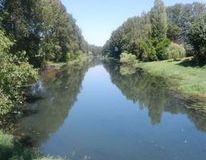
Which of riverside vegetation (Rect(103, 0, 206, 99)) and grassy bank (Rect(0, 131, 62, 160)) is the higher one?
grassy bank (Rect(0, 131, 62, 160))

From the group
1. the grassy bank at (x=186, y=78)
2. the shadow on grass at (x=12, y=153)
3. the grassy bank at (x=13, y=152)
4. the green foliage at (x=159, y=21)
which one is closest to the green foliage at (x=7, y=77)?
the grassy bank at (x=13, y=152)

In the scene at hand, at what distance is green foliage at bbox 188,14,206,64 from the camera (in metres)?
57.7

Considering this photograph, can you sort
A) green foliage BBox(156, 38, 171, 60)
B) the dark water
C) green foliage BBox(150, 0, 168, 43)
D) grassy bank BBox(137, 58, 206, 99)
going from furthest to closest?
green foliage BBox(150, 0, 168, 43), green foliage BBox(156, 38, 171, 60), grassy bank BBox(137, 58, 206, 99), the dark water

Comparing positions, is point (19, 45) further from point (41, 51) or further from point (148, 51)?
point (148, 51)

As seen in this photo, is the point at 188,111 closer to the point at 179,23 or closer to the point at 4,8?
the point at 4,8

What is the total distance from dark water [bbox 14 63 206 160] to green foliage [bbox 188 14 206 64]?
18814mm

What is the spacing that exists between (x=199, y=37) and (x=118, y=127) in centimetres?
3508

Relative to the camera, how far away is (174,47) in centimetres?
8675

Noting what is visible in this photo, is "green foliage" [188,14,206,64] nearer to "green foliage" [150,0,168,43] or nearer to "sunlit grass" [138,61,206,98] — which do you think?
"sunlit grass" [138,61,206,98]

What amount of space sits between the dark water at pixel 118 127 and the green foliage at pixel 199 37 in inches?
741

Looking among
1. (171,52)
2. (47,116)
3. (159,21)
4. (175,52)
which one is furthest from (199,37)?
(159,21)

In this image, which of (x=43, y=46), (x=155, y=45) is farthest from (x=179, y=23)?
(x=43, y=46)

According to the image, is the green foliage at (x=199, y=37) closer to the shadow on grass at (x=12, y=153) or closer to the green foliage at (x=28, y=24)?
the green foliage at (x=28, y=24)

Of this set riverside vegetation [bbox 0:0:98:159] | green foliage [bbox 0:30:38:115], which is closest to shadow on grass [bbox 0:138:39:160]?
riverside vegetation [bbox 0:0:98:159]
